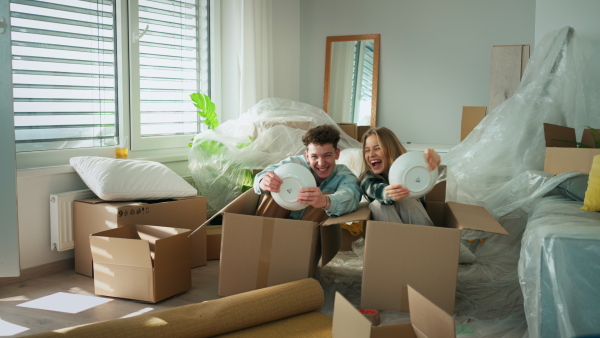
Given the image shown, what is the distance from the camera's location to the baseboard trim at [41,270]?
2875 millimetres

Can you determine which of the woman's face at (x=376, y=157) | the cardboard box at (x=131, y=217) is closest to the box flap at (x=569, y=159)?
the woman's face at (x=376, y=157)

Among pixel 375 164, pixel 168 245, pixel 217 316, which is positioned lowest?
pixel 217 316

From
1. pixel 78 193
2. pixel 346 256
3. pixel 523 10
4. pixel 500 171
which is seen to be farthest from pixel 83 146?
pixel 523 10

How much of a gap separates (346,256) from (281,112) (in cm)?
127

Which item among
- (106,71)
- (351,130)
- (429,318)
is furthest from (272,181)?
(351,130)

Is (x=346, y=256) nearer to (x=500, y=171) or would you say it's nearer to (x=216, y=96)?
(x=500, y=171)

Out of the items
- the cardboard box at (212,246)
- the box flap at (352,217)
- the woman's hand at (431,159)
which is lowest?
the cardboard box at (212,246)

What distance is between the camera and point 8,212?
1.27 metres

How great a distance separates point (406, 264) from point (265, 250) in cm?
57

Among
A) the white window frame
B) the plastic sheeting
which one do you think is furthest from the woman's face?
the white window frame

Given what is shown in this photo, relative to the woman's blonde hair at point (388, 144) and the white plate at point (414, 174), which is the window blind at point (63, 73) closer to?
the woman's blonde hair at point (388, 144)

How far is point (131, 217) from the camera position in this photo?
2.95 m

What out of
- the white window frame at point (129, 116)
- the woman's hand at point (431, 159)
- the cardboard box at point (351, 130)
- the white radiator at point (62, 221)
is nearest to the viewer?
the woman's hand at point (431, 159)

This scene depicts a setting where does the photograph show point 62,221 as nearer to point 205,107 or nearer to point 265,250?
point 265,250
